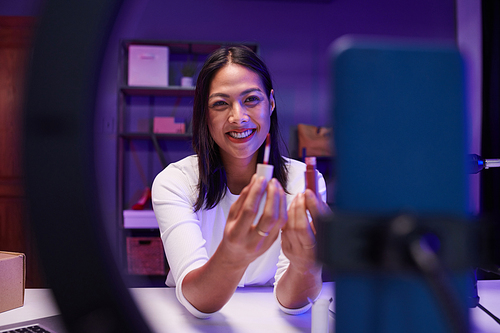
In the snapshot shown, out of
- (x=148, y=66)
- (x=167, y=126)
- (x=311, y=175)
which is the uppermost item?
(x=148, y=66)

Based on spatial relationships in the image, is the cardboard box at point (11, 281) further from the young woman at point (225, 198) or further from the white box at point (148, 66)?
the white box at point (148, 66)

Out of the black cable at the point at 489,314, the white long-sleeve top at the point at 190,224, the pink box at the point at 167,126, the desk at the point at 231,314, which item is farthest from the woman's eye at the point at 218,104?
the pink box at the point at 167,126

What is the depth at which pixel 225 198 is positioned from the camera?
1205mm

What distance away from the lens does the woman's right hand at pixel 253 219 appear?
1.53 feet

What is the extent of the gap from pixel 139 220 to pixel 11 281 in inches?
77.0

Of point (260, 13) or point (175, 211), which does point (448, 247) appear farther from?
point (260, 13)

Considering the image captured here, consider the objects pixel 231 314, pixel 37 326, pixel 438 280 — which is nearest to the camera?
pixel 438 280

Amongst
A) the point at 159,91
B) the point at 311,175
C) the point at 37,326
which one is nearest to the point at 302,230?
the point at 311,175

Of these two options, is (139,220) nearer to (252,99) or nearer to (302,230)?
(252,99)

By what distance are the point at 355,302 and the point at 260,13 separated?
3.33 metres

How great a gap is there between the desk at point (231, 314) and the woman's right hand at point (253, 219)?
0.25 metres

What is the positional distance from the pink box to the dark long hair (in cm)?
180

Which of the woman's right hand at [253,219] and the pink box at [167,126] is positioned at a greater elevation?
the pink box at [167,126]

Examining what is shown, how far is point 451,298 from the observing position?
20cm
